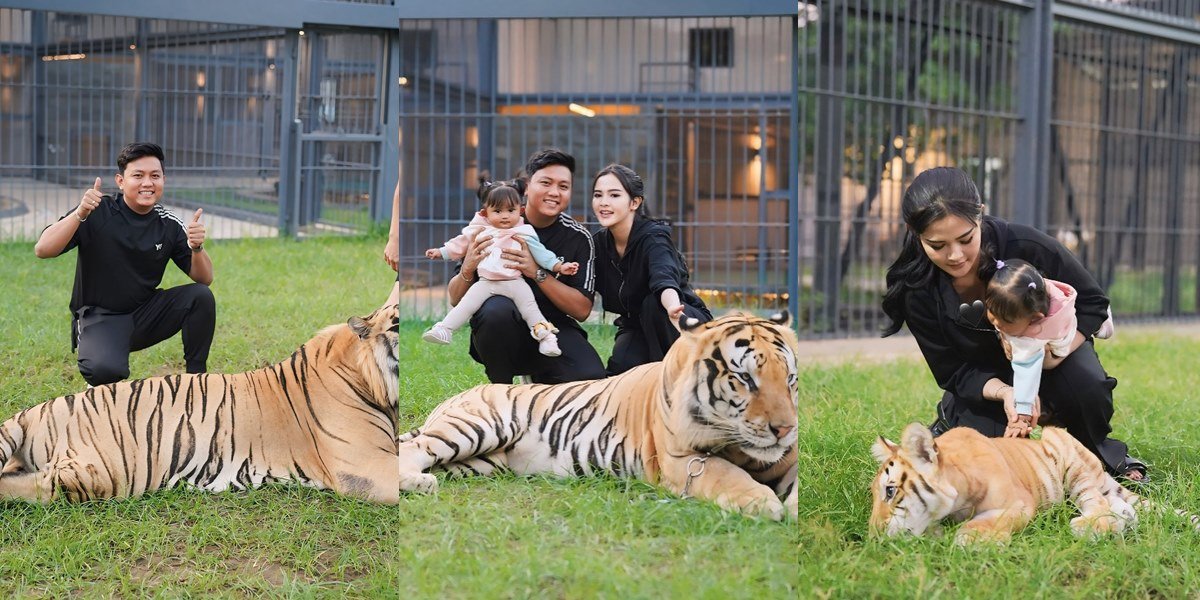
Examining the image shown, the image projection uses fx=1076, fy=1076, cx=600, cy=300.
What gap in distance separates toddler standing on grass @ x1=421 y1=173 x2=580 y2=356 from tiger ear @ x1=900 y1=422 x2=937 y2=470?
96 centimetres

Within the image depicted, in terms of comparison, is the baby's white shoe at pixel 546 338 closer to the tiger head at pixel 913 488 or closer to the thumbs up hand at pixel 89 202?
the tiger head at pixel 913 488

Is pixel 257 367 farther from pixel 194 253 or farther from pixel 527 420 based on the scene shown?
pixel 527 420

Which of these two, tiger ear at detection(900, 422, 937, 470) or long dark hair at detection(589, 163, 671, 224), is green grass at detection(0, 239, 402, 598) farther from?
tiger ear at detection(900, 422, 937, 470)

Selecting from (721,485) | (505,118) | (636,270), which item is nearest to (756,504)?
(721,485)

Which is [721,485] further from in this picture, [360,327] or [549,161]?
[360,327]

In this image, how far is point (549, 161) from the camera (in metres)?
2.37

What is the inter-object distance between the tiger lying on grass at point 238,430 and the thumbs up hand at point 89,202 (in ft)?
1.88

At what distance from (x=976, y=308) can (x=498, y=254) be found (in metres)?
1.49

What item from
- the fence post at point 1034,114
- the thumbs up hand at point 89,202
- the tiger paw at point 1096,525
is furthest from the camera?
the fence post at point 1034,114

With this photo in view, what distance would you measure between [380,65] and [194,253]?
2.90 ft

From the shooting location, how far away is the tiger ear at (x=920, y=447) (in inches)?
106

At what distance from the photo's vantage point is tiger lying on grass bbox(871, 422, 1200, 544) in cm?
271

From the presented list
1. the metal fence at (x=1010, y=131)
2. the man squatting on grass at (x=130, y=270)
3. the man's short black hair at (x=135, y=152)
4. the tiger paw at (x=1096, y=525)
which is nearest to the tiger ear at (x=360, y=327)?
the man squatting on grass at (x=130, y=270)

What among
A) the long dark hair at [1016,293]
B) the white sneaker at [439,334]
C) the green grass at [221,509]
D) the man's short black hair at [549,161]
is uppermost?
the man's short black hair at [549,161]
